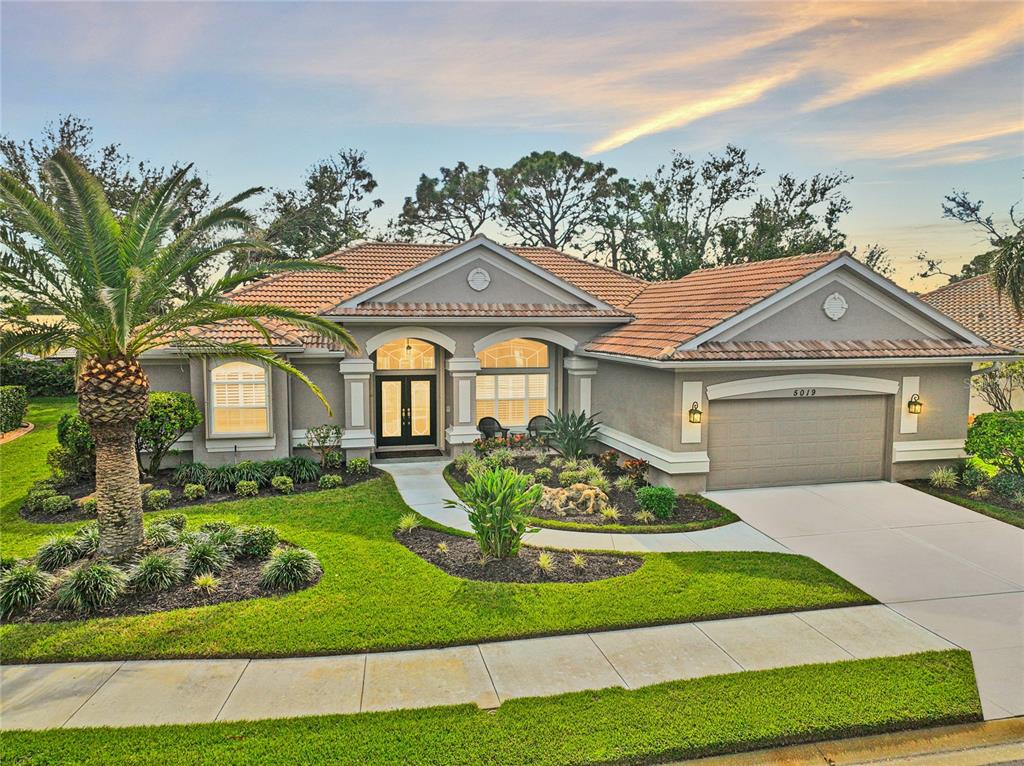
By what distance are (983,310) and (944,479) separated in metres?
12.8

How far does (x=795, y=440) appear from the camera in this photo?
47.0 feet

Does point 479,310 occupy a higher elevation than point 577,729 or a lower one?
higher

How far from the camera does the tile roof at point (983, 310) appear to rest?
20.8 m

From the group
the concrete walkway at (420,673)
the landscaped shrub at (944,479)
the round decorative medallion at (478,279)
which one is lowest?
the concrete walkway at (420,673)

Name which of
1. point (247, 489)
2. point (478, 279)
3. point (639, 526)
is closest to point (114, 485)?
point (247, 489)

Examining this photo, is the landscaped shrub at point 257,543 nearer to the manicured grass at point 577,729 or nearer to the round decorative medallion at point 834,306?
the manicured grass at point 577,729

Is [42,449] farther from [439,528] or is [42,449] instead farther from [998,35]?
[998,35]

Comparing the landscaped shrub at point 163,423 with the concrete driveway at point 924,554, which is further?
the landscaped shrub at point 163,423

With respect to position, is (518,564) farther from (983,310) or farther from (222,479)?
(983,310)

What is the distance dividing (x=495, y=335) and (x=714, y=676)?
1141 centimetres

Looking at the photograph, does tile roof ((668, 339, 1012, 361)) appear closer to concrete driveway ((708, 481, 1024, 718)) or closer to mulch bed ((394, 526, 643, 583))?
concrete driveway ((708, 481, 1024, 718))

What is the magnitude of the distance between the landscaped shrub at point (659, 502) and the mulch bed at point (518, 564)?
2088 mm

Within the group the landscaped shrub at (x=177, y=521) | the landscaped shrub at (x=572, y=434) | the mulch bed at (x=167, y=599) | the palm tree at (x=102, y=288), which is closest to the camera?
the mulch bed at (x=167, y=599)

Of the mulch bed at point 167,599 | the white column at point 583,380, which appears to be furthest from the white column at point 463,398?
the mulch bed at point 167,599
